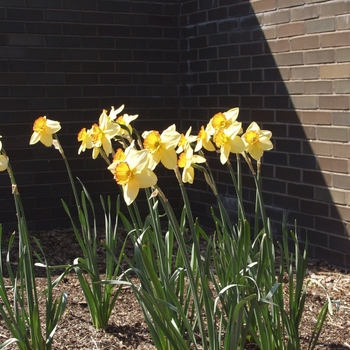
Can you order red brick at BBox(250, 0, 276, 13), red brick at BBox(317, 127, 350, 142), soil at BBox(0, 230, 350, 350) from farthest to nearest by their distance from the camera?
1. red brick at BBox(250, 0, 276, 13)
2. red brick at BBox(317, 127, 350, 142)
3. soil at BBox(0, 230, 350, 350)

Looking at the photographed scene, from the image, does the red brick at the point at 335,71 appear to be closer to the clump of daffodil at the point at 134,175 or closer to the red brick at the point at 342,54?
the red brick at the point at 342,54

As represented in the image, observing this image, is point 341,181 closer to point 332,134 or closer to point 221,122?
point 332,134

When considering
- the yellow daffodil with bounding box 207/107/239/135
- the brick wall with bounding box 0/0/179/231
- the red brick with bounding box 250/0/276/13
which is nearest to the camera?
the yellow daffodil with bounding box 207/107/239/135

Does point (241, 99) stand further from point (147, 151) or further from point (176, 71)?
point (147, 151)

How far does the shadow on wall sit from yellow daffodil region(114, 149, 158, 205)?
2.88m

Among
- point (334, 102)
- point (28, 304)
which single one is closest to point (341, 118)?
point (334, 102)

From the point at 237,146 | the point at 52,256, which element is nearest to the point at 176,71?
the point at 52,256

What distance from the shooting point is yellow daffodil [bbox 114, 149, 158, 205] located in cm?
190

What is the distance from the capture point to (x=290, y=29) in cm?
480

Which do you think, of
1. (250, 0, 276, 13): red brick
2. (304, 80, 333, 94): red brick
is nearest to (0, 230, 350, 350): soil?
(304, 80, 333, 94): red brick

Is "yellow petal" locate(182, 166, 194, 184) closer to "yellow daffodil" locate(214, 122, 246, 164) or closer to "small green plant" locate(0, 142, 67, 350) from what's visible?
"yellow daffodil" locate(214, 122, 246, 164)

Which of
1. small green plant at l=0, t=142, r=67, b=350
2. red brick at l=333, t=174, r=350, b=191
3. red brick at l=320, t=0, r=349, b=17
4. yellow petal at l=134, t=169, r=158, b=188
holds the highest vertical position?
red brick at l=320, t=0, r=349, b=17

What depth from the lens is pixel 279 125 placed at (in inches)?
196

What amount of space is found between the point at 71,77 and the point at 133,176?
13.2 feet
